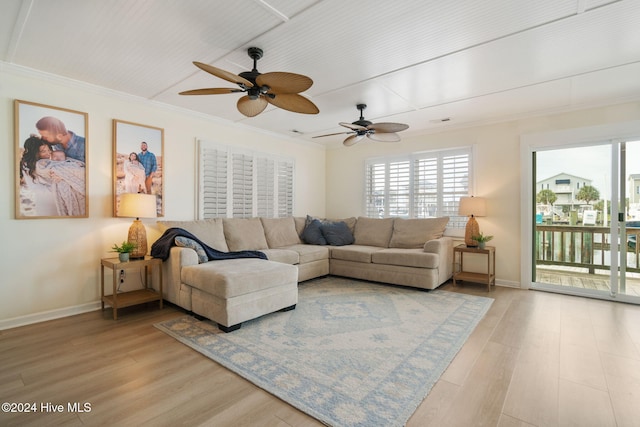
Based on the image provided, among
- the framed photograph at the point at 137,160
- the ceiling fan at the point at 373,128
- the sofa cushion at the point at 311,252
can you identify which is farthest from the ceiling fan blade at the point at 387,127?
the framed photograph at the point at 137,160

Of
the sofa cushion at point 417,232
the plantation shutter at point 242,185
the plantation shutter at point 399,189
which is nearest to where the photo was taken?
the sofa cushion at point 417,232

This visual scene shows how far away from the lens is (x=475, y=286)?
4.50 meters

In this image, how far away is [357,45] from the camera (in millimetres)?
2516

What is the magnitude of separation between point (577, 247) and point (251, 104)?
491 cm

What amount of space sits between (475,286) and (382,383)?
126 inches

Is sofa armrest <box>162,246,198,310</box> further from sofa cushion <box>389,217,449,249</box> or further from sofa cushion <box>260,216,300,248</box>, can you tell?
sofa cushion <box>389,217,449,249</box>

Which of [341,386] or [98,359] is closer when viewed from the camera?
[341,386]

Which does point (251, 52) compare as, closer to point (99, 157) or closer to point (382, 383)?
point (99, 157)

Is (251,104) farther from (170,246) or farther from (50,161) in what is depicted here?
(50,161)

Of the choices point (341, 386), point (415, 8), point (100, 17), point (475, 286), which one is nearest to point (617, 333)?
point (475, 286)

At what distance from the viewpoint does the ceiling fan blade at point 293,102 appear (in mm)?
2596

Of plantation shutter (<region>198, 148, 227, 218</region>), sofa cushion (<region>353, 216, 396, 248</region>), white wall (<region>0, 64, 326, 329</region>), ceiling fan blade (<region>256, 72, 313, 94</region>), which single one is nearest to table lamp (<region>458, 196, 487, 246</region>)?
sofa cushion (<region>353, 216, 396, 248</region>)

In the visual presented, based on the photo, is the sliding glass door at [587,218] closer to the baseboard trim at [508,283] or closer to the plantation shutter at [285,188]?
the baseboard trim at [508,283]

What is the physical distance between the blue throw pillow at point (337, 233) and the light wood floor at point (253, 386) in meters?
2.63
